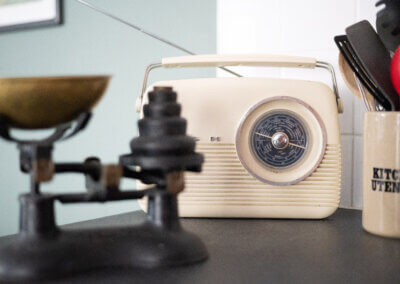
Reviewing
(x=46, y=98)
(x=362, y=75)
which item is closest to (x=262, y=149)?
(x=362, y=75)

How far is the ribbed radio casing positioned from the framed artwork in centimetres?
94

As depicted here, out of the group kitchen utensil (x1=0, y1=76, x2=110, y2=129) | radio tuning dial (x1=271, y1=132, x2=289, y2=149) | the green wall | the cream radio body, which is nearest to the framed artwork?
the green wall

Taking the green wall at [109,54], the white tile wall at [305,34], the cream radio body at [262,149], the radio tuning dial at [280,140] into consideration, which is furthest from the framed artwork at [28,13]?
the radio tuning dial at [280,140]

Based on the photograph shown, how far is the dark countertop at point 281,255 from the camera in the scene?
21.7 inches

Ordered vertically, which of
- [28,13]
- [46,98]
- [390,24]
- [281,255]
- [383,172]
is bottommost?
[281,255]

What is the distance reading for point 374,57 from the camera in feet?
2.63

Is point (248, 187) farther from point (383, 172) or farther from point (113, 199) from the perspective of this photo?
point (113, 199)

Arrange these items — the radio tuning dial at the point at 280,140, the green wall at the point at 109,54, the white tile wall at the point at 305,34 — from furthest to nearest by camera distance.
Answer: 1. the green wall at the point at 109,54
2. the white tile wall at the point at 305,34
3. the radio tuning dial at the point at 280,140

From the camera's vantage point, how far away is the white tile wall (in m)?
1.07

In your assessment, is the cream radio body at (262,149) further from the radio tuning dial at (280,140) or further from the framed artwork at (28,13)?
the framed artwork at (28,13)

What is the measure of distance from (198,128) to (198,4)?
0.54 meters

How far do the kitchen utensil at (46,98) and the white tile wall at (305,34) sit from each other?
2.21 feet

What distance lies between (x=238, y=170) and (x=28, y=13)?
1.24 meters

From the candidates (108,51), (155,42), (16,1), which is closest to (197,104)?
(155,42)
